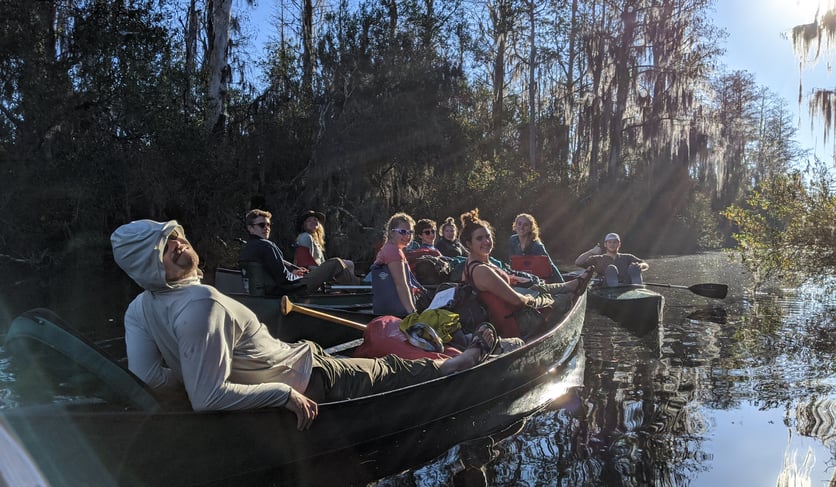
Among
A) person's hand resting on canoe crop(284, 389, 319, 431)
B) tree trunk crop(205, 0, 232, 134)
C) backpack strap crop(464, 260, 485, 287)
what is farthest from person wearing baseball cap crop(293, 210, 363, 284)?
tree trunk crop(205, 0, 232, 134)

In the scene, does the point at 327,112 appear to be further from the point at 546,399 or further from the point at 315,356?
the point at 315,356

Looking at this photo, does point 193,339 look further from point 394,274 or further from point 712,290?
point 712,290

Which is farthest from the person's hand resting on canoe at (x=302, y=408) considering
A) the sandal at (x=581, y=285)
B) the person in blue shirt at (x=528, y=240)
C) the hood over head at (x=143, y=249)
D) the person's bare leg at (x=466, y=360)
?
the person in blue shirt at (x=528, y=240)

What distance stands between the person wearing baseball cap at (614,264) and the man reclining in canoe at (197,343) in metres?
7.71

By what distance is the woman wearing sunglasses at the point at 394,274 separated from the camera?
19.9ft

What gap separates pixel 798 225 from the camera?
9.80 m

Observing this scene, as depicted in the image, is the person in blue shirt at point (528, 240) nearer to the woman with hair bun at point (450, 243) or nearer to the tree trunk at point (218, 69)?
the woman with hair bun at point (450, 243)

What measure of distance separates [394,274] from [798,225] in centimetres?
700

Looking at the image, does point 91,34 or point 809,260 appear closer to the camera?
point 809,260

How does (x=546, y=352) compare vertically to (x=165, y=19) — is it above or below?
below

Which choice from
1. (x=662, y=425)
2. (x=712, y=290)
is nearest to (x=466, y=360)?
(x=662, y=425)

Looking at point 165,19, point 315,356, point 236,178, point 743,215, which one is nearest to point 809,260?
point 743,215

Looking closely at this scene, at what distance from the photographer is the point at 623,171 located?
91.6 feet

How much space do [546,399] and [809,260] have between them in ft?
20.9
